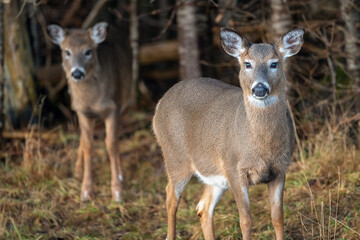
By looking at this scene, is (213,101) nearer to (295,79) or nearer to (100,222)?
(100,222)

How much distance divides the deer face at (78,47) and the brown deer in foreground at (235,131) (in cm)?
209

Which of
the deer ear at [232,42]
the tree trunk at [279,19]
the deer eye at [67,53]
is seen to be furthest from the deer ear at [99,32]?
the deer ear at [232,42]

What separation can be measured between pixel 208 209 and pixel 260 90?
5.34 ft

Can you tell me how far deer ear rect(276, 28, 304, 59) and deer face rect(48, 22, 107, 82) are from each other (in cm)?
325

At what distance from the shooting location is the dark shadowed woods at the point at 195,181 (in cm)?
623

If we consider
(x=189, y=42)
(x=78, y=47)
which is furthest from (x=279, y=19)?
(x=78, y=47)

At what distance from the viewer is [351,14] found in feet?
24.7

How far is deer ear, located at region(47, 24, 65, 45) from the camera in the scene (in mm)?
8234

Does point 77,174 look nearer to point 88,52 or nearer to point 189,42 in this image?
point 88,52

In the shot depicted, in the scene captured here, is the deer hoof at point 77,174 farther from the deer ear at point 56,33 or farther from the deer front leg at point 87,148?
the deer ear at point 56,33

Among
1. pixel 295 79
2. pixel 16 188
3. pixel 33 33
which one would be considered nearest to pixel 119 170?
pixel 16 188

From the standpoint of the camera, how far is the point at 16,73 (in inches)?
385

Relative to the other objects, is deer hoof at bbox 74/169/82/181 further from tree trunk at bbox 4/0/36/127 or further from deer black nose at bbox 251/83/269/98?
deer black nose at bbox 251/83/269/98

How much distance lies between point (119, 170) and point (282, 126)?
144 inches
